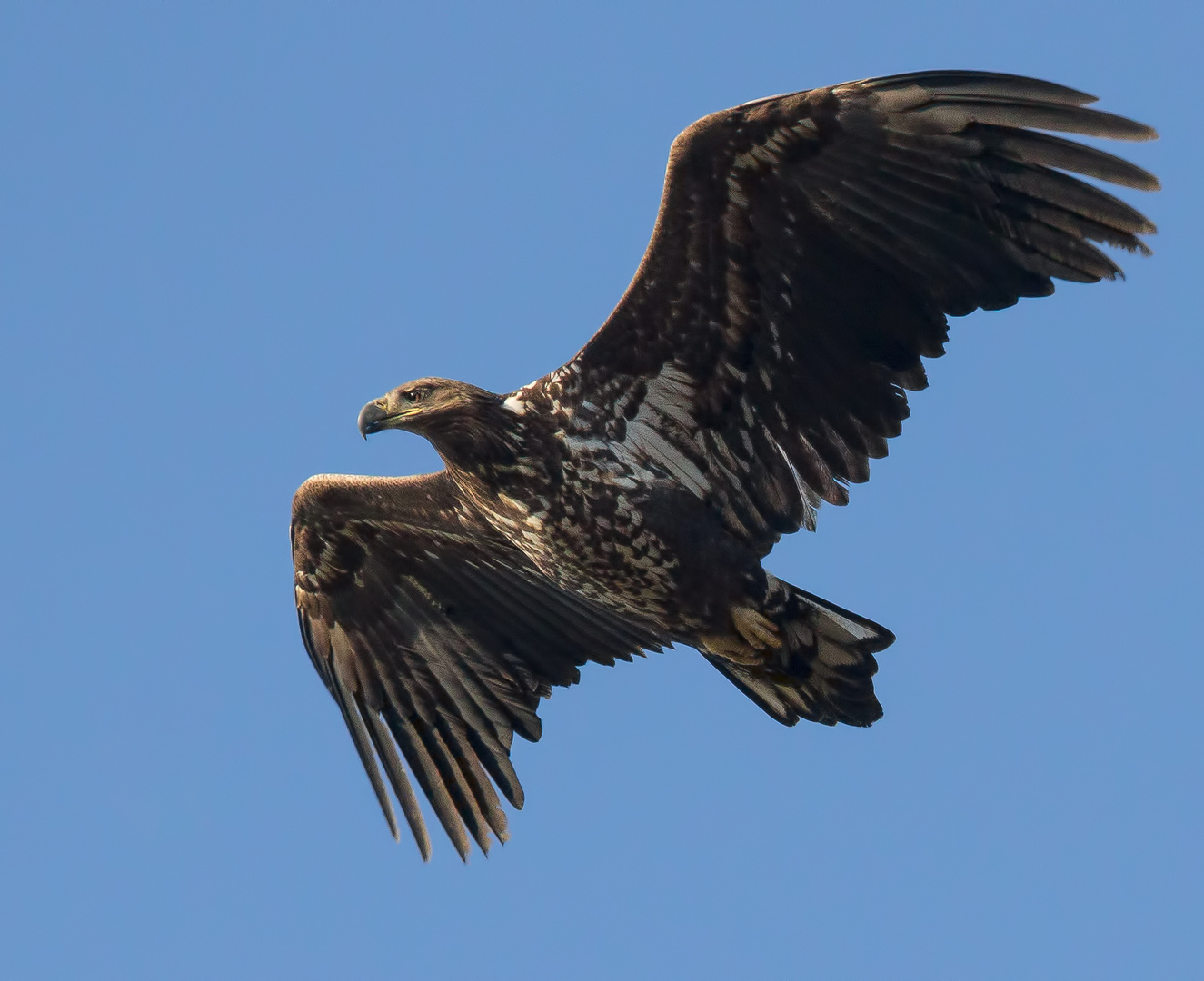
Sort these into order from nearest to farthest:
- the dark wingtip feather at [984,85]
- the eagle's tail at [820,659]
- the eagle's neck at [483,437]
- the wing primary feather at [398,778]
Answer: the dark wingtip feather at [984,85], the eagle's neck at [483,437], the eagle's tail at [820,659], the wing primary feather at [398,778]

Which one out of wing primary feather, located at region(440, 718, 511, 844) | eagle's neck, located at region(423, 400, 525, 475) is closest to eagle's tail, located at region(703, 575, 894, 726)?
eagle's neck, located at region(423, 400, 525, 475)

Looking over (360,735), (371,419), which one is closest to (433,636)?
(360,735)

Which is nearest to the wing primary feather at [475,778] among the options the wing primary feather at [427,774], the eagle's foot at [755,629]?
the wing primary feather at [427,774]

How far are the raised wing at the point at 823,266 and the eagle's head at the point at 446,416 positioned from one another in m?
0.32

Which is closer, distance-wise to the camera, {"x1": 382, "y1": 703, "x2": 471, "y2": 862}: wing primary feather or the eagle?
the eagle

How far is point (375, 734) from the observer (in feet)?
40.0

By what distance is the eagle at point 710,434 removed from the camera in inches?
388

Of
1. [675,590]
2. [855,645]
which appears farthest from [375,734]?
[855,645]

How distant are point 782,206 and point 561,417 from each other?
70.5 inches

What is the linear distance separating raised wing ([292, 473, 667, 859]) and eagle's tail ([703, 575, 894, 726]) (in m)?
0.99

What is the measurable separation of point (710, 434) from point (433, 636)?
8.80 ft

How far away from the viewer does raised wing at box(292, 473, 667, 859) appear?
11961mm

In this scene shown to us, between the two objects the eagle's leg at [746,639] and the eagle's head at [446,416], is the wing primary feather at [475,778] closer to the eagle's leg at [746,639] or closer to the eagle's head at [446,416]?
the eagle's leg at [746,639]

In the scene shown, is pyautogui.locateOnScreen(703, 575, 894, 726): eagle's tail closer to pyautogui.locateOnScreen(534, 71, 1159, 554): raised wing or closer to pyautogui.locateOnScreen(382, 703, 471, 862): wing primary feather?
pyautogui.locateOnScreen(534, 71, 1159, 554): raised wing
